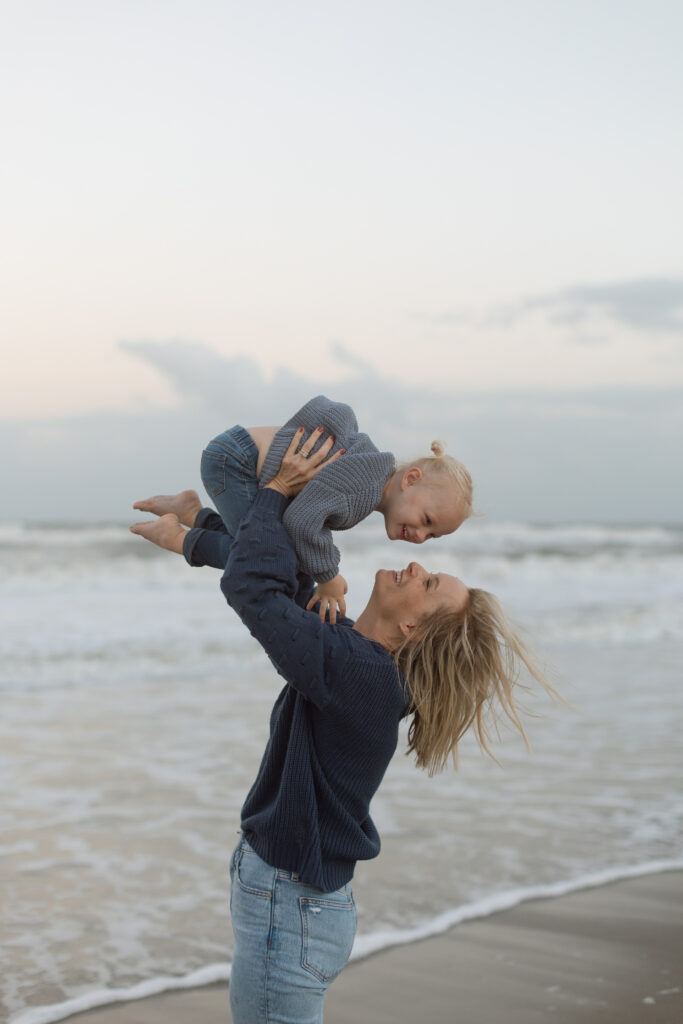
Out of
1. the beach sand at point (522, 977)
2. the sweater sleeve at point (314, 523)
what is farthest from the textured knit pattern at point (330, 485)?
the beach sand at point (522, 977)

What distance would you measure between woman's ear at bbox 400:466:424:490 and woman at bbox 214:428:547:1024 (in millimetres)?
626

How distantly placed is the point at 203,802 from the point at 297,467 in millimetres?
3639

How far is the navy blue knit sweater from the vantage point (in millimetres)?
2137

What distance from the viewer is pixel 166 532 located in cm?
272

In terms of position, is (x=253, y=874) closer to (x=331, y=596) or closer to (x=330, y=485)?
(x=331, y=596)

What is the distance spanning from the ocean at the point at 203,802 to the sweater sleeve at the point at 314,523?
737mm

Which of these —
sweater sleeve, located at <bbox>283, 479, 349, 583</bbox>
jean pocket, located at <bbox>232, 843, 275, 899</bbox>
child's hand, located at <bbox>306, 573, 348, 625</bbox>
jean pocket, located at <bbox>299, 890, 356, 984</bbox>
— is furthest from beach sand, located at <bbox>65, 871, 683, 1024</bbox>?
sweater sleeve, located at <bbox>283, 479, 349, 583</bbox>

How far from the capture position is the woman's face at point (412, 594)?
2365 mm

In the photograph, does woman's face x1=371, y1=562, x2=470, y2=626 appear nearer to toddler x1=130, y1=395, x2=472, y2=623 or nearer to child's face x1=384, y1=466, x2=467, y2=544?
toddler x1=130, y1=395, x2=472, y2=623

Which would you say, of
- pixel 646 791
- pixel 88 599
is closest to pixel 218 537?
pixel 646 791

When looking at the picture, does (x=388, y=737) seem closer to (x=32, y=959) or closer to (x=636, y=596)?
(x=32, y=959)

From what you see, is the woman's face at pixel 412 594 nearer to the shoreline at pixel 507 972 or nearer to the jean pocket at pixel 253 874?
the jean pocket at pixel 253 874

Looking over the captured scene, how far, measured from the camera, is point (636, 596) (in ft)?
56.9

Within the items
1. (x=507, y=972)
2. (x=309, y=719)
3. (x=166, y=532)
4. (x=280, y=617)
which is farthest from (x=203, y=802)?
(x=280, y=617)
